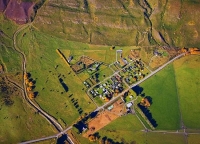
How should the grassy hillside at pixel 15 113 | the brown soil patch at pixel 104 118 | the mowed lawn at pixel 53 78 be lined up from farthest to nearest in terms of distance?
the mowed lawn at pixel 53 78 < the brown soil patch at pixel 104 118 < the grassy hillside at pixel 15 113

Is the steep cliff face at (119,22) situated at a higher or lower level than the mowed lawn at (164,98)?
higher

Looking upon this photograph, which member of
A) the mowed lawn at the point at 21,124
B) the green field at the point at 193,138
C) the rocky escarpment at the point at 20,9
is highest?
the rocky escarpment at the point at 20,9

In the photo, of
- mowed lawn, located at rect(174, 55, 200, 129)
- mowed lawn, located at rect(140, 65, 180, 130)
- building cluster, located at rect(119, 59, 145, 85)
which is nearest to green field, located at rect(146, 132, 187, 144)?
mowed lawn, located at rect(140, 65, 180, 130)

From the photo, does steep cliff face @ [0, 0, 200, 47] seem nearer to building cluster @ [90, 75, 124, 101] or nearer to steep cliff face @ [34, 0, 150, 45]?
steep cliff face @ [34, 0, 150, 45]

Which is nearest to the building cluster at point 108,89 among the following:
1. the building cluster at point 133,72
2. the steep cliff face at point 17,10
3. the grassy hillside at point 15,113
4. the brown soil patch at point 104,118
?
the building cluster at point 133,72

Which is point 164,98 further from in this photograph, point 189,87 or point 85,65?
point 85,65

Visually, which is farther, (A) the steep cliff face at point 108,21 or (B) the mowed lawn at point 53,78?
(A) the steep cliff face at point 108,21

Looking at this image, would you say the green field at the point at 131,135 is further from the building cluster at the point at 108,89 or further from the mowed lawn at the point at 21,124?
the mowed lawn at the point at 21,124
